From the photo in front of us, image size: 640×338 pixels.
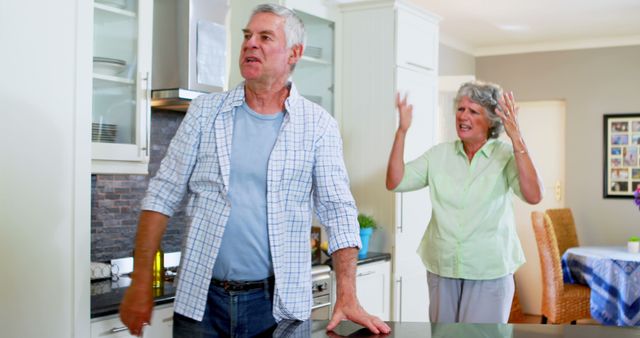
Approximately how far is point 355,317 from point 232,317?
0.35 meters

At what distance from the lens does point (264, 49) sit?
1.95 meters

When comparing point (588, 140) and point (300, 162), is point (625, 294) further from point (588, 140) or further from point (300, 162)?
point (300, 162)

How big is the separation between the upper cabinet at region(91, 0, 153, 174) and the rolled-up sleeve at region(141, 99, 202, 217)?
94cm

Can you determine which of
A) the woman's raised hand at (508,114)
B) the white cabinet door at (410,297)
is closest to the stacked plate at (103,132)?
the woman's raised hand at (508,114)

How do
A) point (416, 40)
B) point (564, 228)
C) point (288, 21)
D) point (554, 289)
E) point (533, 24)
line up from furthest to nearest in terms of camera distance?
point (564, 228), point (533, 24), point (554, 289), point (416, 40), point (288, 21)

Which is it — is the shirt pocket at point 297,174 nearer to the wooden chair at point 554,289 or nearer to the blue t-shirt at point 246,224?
the blue t-shirt at point 246,224

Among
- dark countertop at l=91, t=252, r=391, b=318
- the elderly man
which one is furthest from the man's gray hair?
dark countertop at l=91, t=252, r=391, b=318

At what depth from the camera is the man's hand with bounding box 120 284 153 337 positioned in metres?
1.77

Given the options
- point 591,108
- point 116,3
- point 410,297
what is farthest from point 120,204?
point 591,108

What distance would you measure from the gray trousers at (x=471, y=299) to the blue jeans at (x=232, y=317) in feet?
3.28

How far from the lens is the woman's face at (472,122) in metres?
2.78

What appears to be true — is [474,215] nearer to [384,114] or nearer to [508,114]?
[508,114]

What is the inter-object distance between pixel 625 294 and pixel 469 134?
270 centimetres

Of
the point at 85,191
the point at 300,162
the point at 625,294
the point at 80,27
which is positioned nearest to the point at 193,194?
the point at 300,162
